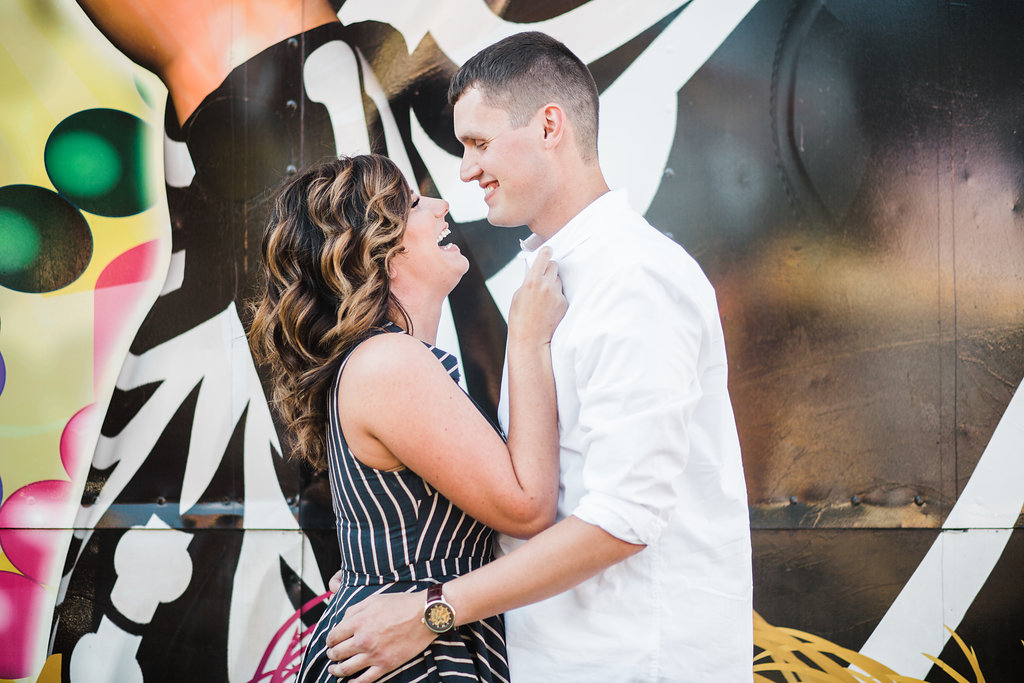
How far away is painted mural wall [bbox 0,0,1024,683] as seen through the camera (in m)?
2.55

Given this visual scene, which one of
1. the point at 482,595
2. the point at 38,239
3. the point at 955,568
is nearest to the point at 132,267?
the point at 38,239

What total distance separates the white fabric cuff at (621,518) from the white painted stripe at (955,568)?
1.81 meters

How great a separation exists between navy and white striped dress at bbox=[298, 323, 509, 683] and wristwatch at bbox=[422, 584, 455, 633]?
0.10 m

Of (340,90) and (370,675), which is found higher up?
(340,90)

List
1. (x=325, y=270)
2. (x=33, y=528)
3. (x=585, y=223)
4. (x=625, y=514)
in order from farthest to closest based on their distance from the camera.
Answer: (x=33, y=528), (x=325, y=270), (x=585, y=223), (x=625, y=514)

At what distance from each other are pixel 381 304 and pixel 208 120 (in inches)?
56.6

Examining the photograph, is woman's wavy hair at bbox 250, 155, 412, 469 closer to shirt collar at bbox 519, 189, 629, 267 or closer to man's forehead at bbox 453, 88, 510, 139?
man's forehead at bbox 453, 88, 510, 139

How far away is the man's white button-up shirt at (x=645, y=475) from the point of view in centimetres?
124

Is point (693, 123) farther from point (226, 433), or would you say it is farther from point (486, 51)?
point (226, 433)

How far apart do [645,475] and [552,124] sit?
83 centimetres

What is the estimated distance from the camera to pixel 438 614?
1363mm

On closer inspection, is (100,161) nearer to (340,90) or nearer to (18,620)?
(340,90)

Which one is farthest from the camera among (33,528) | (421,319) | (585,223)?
(33,528)

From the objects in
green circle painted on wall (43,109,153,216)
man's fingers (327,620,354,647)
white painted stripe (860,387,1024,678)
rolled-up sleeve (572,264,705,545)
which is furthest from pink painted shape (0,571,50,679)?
white painted stripe (860,387,1024,678)
